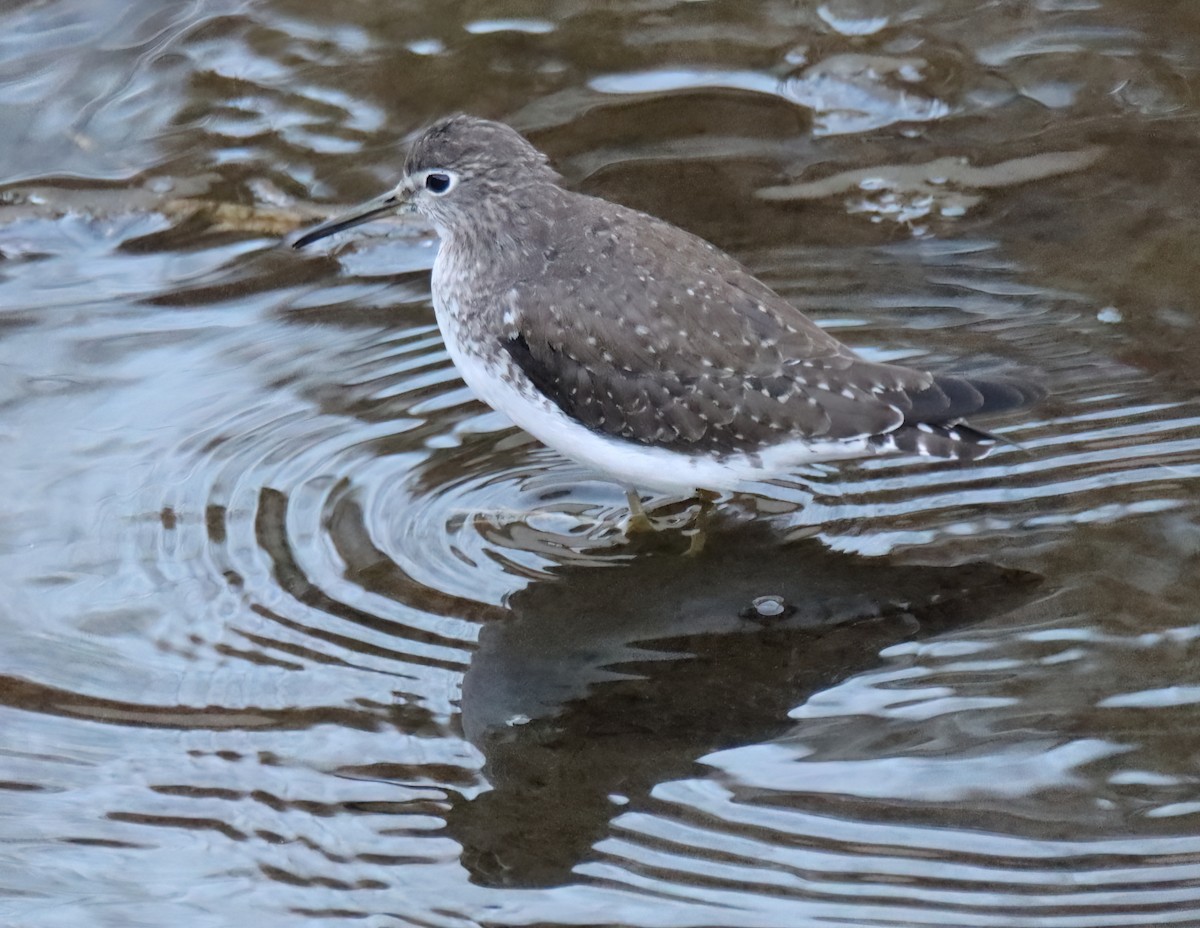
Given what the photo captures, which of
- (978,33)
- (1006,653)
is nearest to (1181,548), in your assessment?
(1006,653)

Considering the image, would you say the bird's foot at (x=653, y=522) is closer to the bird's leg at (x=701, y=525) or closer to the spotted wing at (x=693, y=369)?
the bird's leg at (x=701, y=525)

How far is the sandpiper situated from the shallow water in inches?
22.1

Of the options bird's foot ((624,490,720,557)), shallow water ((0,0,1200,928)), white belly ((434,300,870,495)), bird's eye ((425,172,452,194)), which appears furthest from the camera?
bird's eye ((425,172,452,194))

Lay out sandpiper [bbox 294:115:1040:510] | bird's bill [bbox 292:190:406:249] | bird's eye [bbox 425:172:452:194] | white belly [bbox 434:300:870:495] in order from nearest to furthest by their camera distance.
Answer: sandpiper [bbox 294:115:1040:510]
white belly [bbox 434:300:870:495]
bird's eye [bbox 425:172:452:194]
bird's bill [bbox 292:190:406:249]

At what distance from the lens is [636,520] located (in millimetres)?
7164

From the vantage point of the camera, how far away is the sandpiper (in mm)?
6391

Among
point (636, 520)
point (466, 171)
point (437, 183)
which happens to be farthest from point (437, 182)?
point (636, 520)

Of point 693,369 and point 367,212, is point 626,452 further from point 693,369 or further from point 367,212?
point 367,212

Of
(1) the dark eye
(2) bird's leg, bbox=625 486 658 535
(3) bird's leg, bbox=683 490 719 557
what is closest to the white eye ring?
(1) the dark eye

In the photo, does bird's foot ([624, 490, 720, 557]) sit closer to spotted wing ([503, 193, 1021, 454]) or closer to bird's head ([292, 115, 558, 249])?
spotted wing ([503, 193, 1021, 454])

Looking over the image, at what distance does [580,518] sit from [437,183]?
174 cm

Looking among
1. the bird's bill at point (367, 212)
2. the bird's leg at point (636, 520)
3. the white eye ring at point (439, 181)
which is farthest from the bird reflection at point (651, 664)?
the bird's bill at point (367, 212)

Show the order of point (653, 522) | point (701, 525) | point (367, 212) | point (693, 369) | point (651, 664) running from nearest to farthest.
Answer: point (651, 664), point (693, 369), point (701, 525), point (653, 522), point (367, 212)

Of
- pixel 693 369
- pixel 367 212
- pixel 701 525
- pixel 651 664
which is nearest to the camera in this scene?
pixel 651 664
